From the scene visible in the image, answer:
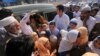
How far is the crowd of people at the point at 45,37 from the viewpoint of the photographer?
2.59 meters

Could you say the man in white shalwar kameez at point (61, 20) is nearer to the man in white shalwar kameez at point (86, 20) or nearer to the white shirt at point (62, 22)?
the white shirt at point (62, 22)

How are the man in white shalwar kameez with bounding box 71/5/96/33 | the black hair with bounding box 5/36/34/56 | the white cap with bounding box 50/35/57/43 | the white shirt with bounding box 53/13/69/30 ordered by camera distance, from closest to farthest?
the black hair with bounding box 5/36/34/56 < the white cap with bounding box 50/35/57/43 < the man in white shalwar kameez with bounding box 71/5/96/33 < the white shirt with bounding box 53/13/69/30

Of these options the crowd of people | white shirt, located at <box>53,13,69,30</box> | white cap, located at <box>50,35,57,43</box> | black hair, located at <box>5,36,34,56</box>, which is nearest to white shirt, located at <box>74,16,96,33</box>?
the crowd of people

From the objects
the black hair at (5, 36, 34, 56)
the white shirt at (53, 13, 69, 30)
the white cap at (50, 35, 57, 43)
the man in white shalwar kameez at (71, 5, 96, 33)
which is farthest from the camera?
the white shirt at (53, 13, 69, 30)

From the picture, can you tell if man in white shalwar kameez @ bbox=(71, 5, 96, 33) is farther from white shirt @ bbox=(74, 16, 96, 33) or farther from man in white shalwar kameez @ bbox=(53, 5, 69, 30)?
man in white shalwar kameez @ bbox=(53, 5, 69, 30)

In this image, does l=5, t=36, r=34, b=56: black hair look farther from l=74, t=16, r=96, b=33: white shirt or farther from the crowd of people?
l=74, t=16, r=96, b=33: white shirt

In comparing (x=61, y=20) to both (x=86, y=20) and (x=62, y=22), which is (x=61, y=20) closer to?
(x=62, y=22)

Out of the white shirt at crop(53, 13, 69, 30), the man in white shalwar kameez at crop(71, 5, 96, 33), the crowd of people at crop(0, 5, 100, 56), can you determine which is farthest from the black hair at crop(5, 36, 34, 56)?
the white shirt at crop(53, 13, 69, 30)

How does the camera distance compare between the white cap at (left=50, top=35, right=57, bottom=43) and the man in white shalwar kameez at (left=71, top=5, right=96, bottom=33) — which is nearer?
the white cap at (left=50, top=35, right=57, bottom=43)

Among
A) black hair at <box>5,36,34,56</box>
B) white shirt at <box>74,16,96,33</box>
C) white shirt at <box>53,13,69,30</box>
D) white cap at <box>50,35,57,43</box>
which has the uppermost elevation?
black hair at <box>5,36,34,56</box>

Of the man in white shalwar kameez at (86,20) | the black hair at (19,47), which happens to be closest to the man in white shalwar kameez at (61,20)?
the man in white shalwar kameez at (86,20)

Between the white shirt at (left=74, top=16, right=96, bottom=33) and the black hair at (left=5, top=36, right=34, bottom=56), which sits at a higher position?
the black hair at (left=5, top=36, right=34, bottom=56)

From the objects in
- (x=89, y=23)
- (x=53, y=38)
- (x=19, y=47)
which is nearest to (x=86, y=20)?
(x=89, y=23)

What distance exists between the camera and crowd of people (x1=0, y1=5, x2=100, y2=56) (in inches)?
102
